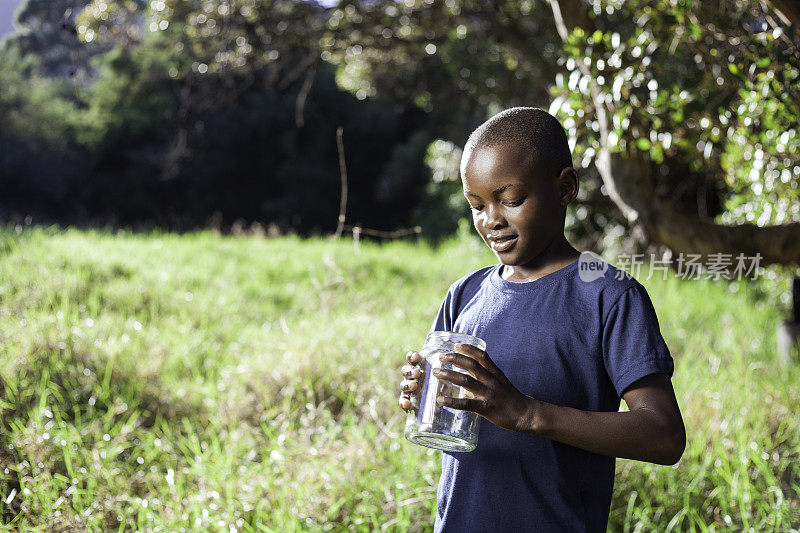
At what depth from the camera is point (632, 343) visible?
51.4 inches

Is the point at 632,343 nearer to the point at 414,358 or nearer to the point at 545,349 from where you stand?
the point at 545,349

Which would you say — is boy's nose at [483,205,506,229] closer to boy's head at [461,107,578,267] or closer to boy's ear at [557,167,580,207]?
boy's head at [461,107,578,267]

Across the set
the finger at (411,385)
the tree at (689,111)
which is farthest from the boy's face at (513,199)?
the tree at (689,111)

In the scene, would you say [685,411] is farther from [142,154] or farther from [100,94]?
[100,94]

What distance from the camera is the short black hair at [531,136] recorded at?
139 centimetres

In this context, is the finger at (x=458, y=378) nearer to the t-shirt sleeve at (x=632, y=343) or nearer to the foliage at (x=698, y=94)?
the t-shirt sleeve at (x=632, y=343)

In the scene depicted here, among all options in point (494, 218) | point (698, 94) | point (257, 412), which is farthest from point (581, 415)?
point (257, 412)

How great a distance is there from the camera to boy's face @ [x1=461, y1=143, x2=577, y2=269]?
1370 mm

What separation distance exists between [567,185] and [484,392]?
0.49 m

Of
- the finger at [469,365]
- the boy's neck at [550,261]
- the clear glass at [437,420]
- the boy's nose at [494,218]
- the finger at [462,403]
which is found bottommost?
the clear glass at [437,420]

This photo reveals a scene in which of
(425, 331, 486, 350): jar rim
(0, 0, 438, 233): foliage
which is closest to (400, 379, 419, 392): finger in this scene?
(425, 331, 486, 350): jar rim

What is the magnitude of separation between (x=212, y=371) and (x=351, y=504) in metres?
1.77

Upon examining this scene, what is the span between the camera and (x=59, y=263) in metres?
6.39

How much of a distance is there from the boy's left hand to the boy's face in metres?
0.27
